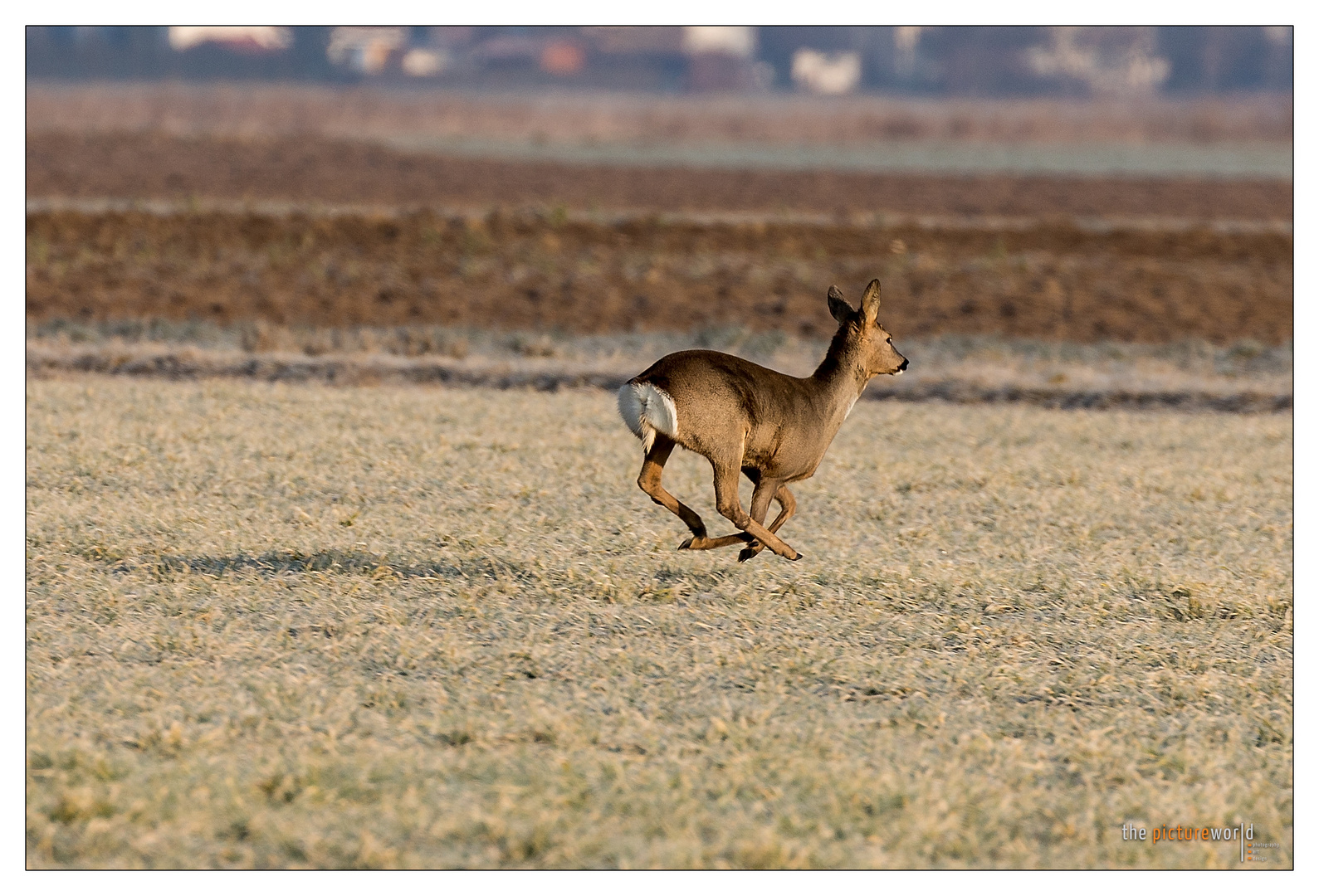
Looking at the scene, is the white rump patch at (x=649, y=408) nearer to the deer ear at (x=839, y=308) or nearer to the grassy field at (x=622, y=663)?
the grassy field at (x=622, y=663)

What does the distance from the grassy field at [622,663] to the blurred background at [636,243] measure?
6947 millimetres

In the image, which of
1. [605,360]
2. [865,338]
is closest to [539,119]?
[605,360]

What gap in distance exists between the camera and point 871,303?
9188 millimetres

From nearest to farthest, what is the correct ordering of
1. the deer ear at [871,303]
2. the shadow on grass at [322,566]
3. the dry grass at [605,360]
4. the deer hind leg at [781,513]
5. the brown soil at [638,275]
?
1. the deer ear at [871,303]
2. the deer hind leg at [781,513]
3. the shadow on grass at [322,566]
4. the dry grass at [605,360]
5. the brown soil at [638,275]

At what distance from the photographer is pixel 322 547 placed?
10312 millimetres

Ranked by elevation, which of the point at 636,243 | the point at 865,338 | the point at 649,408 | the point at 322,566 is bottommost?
the point at 322,566

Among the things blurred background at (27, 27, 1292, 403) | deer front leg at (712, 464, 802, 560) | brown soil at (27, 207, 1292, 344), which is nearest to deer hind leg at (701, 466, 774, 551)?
deer front leg at (712, 464, 802, 560)

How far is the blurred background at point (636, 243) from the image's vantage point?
2123 cm

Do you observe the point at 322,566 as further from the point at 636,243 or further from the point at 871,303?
the point at 636,243

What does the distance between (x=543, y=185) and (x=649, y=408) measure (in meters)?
34.8

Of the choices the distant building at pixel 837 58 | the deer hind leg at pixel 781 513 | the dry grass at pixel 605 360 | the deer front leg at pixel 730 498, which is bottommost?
the dry grass at pixel 605 360

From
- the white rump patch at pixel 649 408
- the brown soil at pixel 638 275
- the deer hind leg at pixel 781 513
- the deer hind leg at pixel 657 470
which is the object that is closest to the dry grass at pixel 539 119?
the brown soil at pixel 638 275

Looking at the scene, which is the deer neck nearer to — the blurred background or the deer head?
the deer head

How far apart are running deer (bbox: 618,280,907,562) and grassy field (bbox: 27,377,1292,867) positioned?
2.04ft
